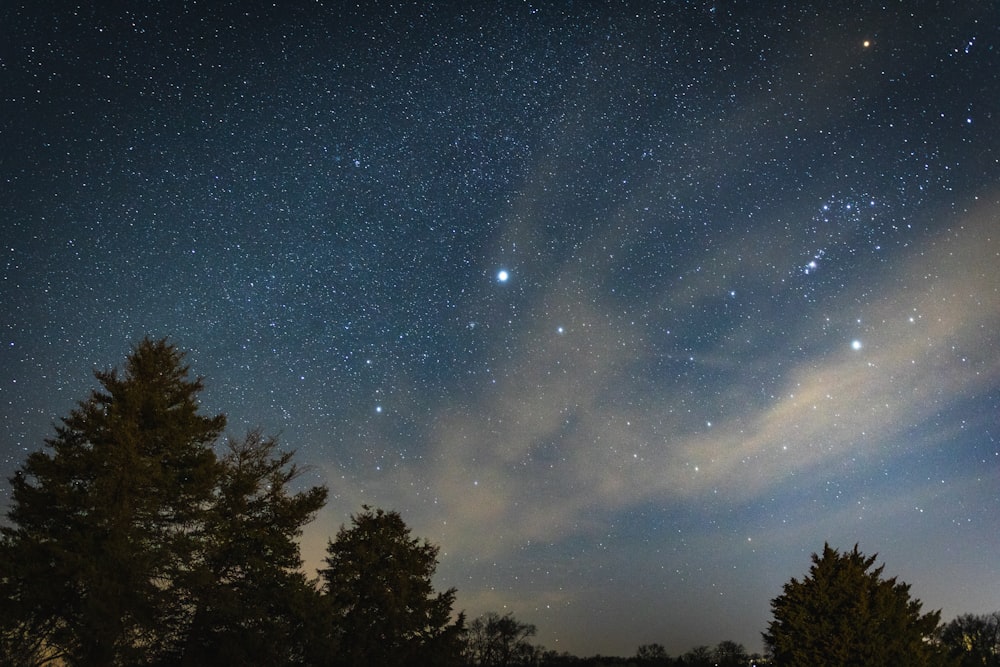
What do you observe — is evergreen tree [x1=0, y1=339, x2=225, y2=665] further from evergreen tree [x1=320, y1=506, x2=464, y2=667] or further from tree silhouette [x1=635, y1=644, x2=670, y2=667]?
tree silhouette [x1=635, y1=644, x2=670, y2=667]

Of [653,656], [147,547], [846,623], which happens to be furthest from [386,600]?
[653,656]

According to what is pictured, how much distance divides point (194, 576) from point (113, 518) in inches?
106

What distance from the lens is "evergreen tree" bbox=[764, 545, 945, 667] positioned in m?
22.7

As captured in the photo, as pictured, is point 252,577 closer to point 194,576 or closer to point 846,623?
point 194,576

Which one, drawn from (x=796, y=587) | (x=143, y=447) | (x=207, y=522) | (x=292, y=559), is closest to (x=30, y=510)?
(x=143, y=447)

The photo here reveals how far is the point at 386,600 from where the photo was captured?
27547 mm

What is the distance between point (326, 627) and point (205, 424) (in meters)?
8.24

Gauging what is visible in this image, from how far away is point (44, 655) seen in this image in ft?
51.4

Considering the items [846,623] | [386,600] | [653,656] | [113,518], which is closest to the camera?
[113,518]

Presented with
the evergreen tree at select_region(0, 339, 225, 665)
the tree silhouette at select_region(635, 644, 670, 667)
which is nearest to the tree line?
the evergreen tree at select_region(0, 339, 225, 665)

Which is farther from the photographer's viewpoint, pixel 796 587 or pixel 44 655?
pixel 796 587

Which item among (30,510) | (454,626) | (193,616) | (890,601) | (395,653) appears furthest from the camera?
(454,626)

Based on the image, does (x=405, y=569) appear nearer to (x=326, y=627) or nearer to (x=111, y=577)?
(x=326, y=627)

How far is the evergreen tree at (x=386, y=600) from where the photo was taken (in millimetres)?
26688
